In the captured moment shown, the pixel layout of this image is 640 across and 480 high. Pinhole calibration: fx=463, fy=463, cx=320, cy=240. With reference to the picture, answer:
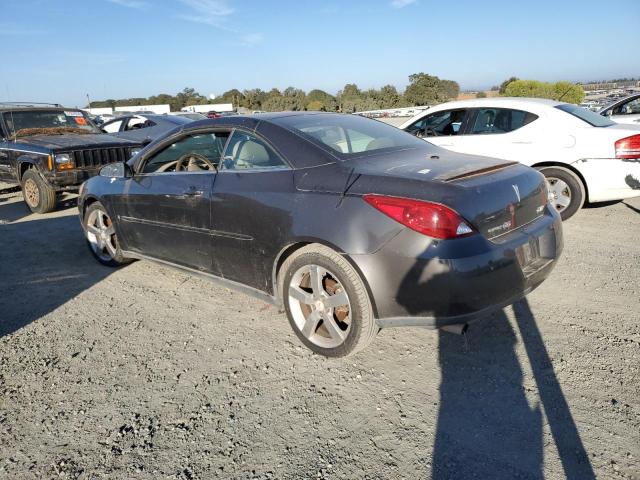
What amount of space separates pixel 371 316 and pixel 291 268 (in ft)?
2.13

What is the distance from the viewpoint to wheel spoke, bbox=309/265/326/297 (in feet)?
9.90

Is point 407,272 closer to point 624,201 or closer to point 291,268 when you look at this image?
point 291,268

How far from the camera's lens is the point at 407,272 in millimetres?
2609

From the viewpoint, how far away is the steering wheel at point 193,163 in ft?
12.7

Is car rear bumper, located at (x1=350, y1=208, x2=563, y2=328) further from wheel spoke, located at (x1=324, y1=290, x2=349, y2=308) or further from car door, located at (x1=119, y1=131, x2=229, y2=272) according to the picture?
car door, located at (x1=119, y1=131, x2=229, y2=272)

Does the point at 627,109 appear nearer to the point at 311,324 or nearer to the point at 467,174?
the point at 467,174

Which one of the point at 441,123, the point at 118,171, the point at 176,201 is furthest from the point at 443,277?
the point at 441,123

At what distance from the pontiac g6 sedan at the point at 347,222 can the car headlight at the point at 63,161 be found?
3935 millimetres

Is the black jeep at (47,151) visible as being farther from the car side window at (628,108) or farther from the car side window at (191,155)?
the car side window at (628,108)

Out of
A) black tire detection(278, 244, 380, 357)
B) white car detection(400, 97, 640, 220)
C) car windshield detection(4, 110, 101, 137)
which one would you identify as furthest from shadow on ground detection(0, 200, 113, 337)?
white car detection(400, 97, 640, 220)

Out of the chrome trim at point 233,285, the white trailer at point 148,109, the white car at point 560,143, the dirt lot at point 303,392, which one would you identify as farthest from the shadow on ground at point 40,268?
the white trailer at point 148,109

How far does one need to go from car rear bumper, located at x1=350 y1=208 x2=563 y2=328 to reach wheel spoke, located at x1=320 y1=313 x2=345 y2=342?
0.32m

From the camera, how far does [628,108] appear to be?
1020cm

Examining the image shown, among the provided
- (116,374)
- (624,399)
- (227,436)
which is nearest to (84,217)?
(116,374)
